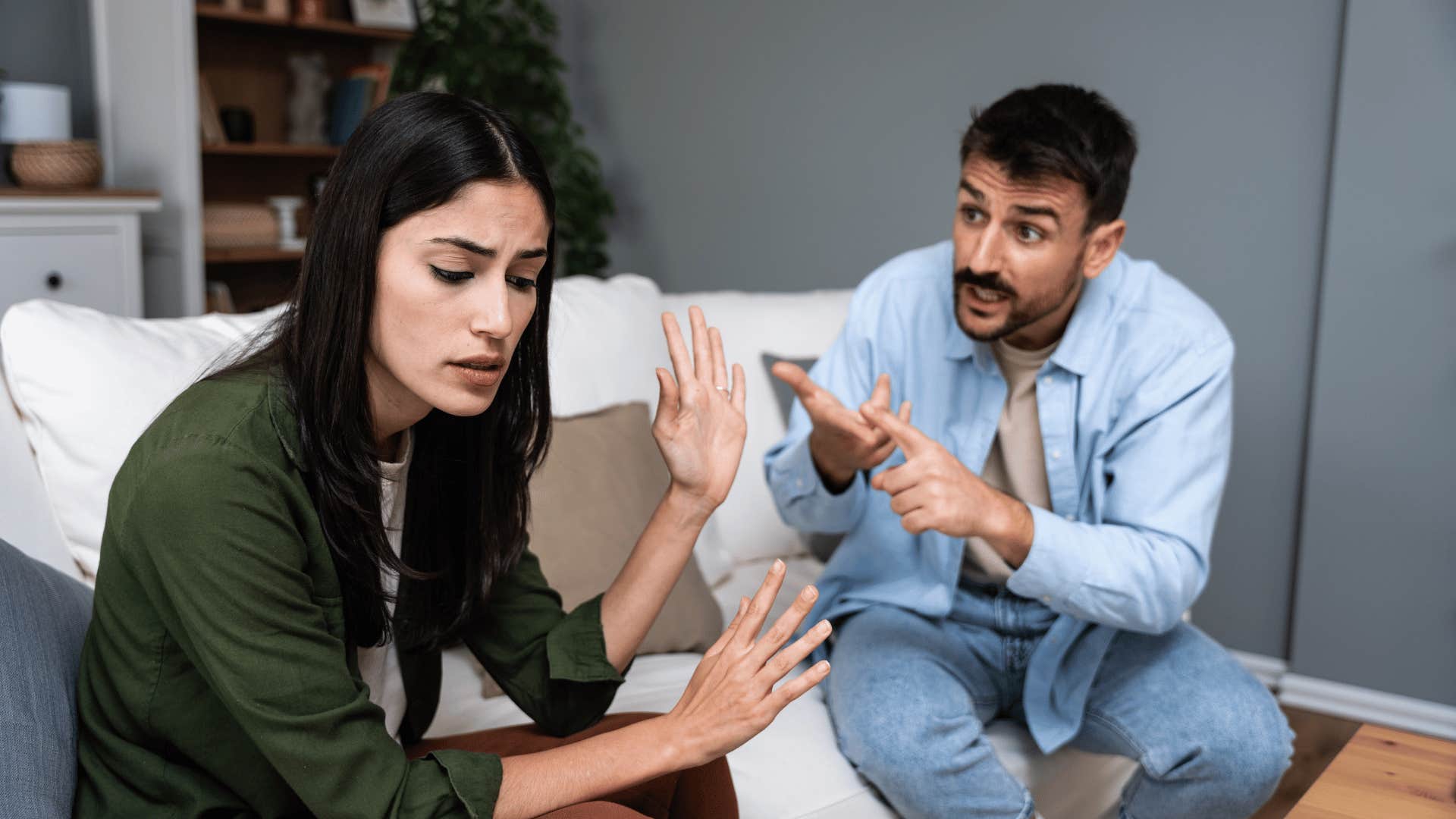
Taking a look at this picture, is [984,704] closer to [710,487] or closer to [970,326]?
[970,326]

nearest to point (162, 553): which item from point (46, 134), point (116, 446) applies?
point (116, 446)

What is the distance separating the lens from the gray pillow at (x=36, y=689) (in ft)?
3.09

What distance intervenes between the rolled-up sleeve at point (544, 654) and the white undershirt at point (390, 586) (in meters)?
0.10

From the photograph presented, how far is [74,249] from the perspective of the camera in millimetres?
3092

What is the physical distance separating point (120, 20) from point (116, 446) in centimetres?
253

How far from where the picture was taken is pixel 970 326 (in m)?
1.62

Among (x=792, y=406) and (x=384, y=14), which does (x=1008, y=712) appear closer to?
(x=792, y=406)

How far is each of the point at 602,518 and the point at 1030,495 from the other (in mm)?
611

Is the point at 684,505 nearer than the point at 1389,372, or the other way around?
the point at 684,505

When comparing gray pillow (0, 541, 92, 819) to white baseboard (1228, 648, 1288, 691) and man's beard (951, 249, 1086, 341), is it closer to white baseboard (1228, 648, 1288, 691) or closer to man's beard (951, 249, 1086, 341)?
man's beard (951, 249, 1086, 341)

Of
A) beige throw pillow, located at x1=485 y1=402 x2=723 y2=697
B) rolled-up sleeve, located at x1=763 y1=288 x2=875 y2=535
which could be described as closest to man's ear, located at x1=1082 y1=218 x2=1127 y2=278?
rolled-up sleeve, located at x1=763 y1=288 x2=875 y2=535

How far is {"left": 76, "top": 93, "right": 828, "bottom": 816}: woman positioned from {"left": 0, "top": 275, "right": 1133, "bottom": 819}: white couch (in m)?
0.36

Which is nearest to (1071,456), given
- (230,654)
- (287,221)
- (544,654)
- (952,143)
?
(544,654)

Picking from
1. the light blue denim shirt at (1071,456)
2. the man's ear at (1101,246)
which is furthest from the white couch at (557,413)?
the man's ear at (1101,246)
